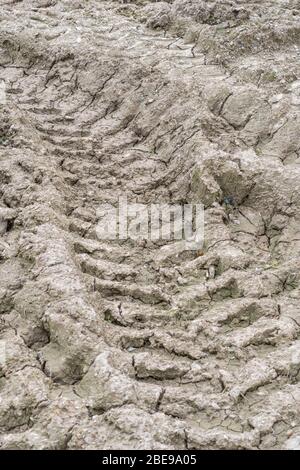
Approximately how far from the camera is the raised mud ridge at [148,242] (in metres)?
2.43

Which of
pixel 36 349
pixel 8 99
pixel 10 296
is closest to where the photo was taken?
pixel 36 349

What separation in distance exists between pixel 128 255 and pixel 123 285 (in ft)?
0.94

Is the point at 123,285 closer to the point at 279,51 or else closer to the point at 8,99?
the point at 8,99

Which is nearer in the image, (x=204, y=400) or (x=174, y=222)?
(x=204, y=400)

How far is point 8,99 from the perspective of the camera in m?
4.36

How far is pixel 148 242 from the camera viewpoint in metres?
3.47

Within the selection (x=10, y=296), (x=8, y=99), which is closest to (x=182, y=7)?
(x=8, y=99)

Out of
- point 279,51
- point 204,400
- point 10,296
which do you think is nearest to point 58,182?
point 10,296

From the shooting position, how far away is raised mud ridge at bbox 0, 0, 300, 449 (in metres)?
2.43

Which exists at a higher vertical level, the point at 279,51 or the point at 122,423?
the point at 279,51

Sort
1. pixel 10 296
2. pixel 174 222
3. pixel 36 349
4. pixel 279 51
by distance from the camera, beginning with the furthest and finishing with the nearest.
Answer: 1. pixel 279 51
2. pixel 174 222
3. pixel 10 296
4. pixel 36 349

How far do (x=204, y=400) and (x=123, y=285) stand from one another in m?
0.84
